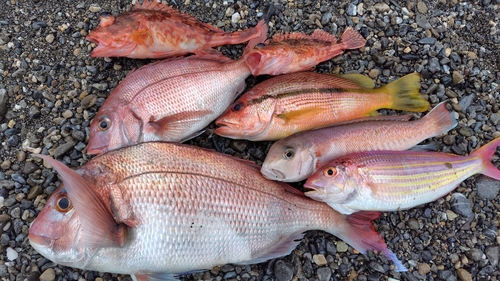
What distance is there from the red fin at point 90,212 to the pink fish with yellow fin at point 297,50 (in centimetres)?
137

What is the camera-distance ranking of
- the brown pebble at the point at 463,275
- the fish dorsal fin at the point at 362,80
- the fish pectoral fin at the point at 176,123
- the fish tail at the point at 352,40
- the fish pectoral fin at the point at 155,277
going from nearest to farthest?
the fish pectoral fin at the point at 155,277
the fish pectoral fin at the point at 176,123
the brown pebble at the point at 463,275
the fish dorsal fin at the point at 362,80
the fish tail at the point at 352,40

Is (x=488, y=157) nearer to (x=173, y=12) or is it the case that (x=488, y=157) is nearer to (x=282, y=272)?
(x=282, y=272)

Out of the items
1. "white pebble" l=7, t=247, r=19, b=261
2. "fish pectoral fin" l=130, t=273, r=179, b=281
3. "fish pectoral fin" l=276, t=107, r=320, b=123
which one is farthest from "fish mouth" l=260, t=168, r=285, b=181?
"white pebble" l=7, t=247, r=19, b=261

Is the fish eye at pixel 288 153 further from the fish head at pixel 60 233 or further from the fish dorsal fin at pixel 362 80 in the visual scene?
the fish head at pixel 60 233

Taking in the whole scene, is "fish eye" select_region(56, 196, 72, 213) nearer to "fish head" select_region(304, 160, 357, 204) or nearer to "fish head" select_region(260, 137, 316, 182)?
"fish head" select_region(260, 137, 316, 182)

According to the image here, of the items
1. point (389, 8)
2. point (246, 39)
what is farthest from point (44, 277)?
point (389, 8)

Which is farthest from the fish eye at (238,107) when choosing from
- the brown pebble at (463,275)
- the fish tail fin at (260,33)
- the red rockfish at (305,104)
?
the brown pebble at (463,275)

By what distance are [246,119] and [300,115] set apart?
37 centimetres

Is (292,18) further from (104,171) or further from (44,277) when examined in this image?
(44,277)

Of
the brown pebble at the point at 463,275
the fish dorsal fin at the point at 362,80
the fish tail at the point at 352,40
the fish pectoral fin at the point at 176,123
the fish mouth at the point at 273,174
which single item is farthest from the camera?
the fish tail at the point at 352,40

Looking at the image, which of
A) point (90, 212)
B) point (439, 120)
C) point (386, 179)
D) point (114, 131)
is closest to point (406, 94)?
point (439, 120)

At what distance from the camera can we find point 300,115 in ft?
9.09

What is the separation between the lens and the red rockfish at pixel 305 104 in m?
2.74

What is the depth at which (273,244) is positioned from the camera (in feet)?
8.45
